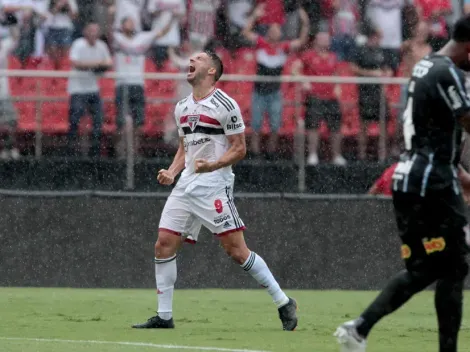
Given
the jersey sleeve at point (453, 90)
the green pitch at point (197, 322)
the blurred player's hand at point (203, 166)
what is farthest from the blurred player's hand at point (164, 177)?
the jersey sleeve at point (453, 90)

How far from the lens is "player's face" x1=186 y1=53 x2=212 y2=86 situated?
34.6 feet

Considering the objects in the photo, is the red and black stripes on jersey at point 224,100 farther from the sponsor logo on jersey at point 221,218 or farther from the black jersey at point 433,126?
the black jersey at point 433,126

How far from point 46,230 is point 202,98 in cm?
498

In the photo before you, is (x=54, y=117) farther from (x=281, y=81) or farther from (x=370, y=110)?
(x=370, y=110)

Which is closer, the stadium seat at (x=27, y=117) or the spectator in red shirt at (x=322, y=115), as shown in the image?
the stadium seat at (x=27, y=117)

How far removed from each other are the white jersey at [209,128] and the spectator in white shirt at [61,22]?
23.2 ft

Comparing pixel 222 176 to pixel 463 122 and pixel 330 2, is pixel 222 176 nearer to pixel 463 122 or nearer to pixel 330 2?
pixel 463 122

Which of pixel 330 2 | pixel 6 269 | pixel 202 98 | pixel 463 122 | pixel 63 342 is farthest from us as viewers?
pixel 330 2

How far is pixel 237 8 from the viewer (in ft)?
61.4

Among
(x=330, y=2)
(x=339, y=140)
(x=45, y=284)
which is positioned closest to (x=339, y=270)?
(x=339, y=140)

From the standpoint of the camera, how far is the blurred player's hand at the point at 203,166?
1024 cm

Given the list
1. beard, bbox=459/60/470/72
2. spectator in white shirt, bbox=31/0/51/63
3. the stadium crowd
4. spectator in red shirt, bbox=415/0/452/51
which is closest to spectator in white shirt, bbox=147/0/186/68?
the stadium crowd

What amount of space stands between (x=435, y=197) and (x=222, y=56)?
34.2ft

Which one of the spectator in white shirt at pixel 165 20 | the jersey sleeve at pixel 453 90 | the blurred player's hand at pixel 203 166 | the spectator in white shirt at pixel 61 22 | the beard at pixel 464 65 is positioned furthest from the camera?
the spectator in white shirt at pixel 165 20
